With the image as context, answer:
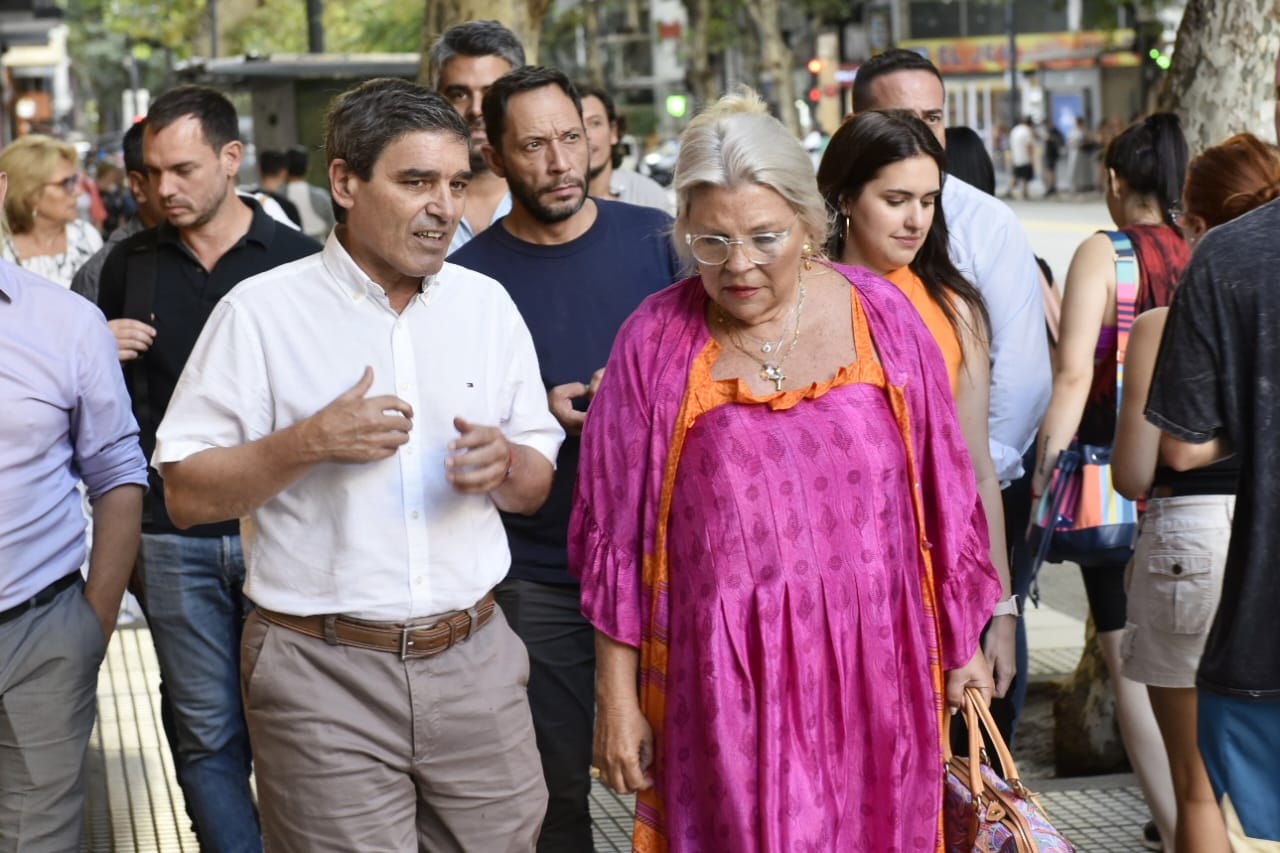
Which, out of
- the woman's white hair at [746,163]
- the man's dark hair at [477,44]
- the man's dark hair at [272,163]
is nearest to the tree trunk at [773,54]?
the man's dark hair at [272,163]

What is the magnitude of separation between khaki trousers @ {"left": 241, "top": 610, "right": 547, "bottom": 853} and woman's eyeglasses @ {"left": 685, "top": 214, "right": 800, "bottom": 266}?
3.01ft

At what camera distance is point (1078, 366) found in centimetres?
516

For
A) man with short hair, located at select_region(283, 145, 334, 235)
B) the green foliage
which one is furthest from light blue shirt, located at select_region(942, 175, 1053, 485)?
the green foliage

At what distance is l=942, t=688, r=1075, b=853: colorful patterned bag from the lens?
343cm

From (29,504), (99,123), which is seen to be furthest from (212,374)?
(99,123)

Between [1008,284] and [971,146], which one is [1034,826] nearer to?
[1008,284]

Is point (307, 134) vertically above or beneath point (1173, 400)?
above

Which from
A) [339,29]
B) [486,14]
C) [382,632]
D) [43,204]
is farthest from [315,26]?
[339,29]

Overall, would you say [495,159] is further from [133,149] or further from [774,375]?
[133,149]

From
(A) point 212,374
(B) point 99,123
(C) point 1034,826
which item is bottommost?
(C) point 1034,826

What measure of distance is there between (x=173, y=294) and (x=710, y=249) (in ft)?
7.22

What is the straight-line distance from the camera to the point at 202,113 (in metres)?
5.41

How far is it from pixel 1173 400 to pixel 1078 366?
77.0 inches

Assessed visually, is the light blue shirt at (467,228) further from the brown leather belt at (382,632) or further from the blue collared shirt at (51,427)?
the brown leather belt at (382,632)
